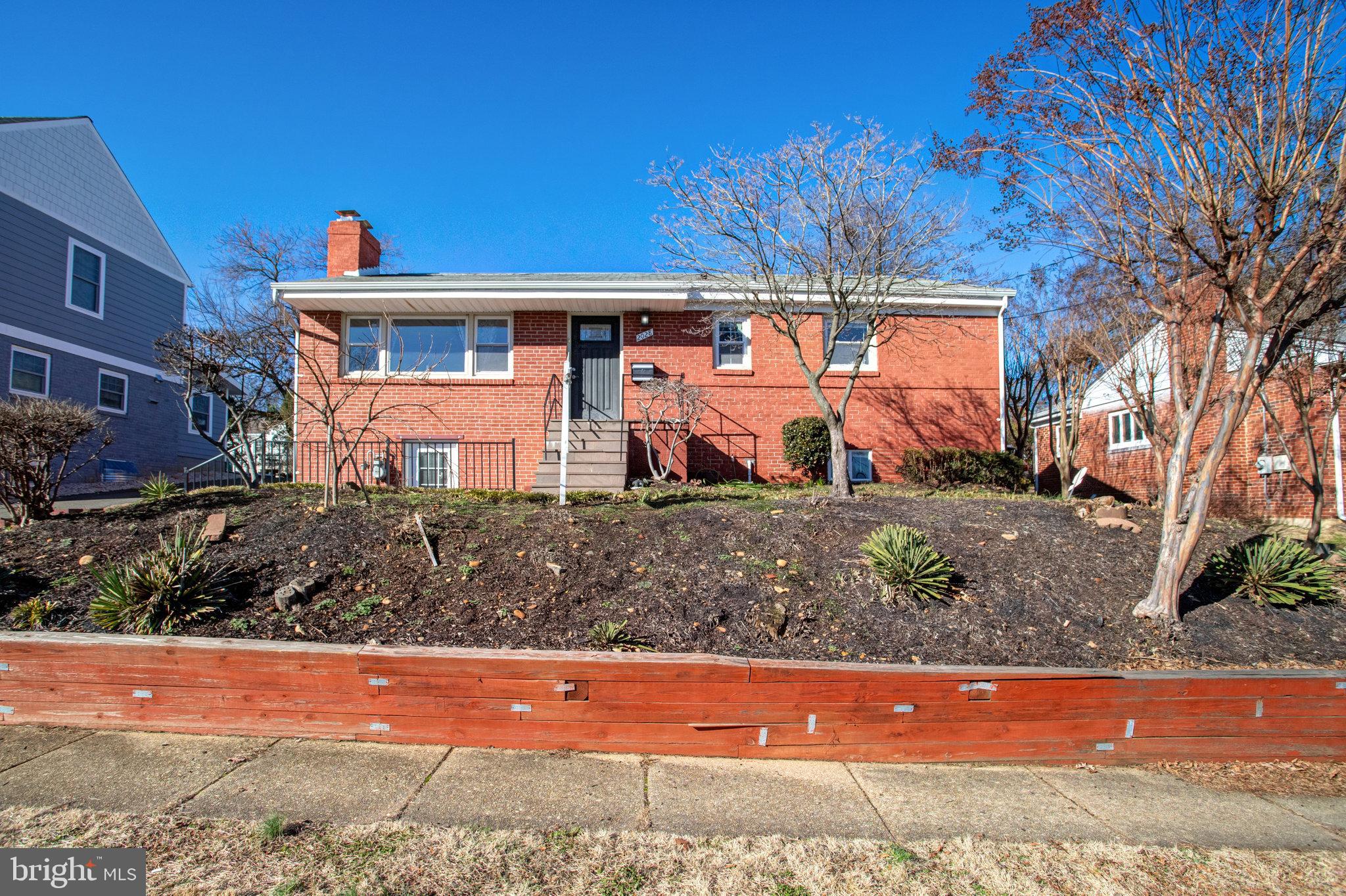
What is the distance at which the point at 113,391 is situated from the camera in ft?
60.4

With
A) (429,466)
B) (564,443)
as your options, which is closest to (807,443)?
(564,443)

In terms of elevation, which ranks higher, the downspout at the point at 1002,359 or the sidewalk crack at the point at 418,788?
the downspout at the point at 1002,359

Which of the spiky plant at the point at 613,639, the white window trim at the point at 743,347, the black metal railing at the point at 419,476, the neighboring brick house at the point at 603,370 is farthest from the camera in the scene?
the white window trim at the point at 743,347

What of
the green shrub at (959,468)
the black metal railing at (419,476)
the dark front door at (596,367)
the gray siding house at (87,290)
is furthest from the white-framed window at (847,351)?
the gray siding house at (87,290)

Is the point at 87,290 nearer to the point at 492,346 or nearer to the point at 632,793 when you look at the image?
the point at 492,346

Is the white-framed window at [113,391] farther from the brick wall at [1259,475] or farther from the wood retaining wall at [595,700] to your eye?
the brick wall at [1259,475]

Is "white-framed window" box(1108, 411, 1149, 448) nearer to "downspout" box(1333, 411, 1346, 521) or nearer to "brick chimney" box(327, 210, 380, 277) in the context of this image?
"downspout" box(1333, 411, 1346, 521)

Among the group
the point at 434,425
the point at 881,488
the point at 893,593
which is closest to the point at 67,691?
the point at 893,593

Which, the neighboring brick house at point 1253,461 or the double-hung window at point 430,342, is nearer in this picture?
the neighboring brick house at point 1253,461

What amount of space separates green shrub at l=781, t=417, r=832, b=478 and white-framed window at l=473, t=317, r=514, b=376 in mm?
4998

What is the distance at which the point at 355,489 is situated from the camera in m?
9.36

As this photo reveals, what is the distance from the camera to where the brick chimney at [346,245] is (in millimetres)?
13938

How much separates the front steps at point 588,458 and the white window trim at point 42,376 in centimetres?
1172

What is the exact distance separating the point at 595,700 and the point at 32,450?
7.00 metres
